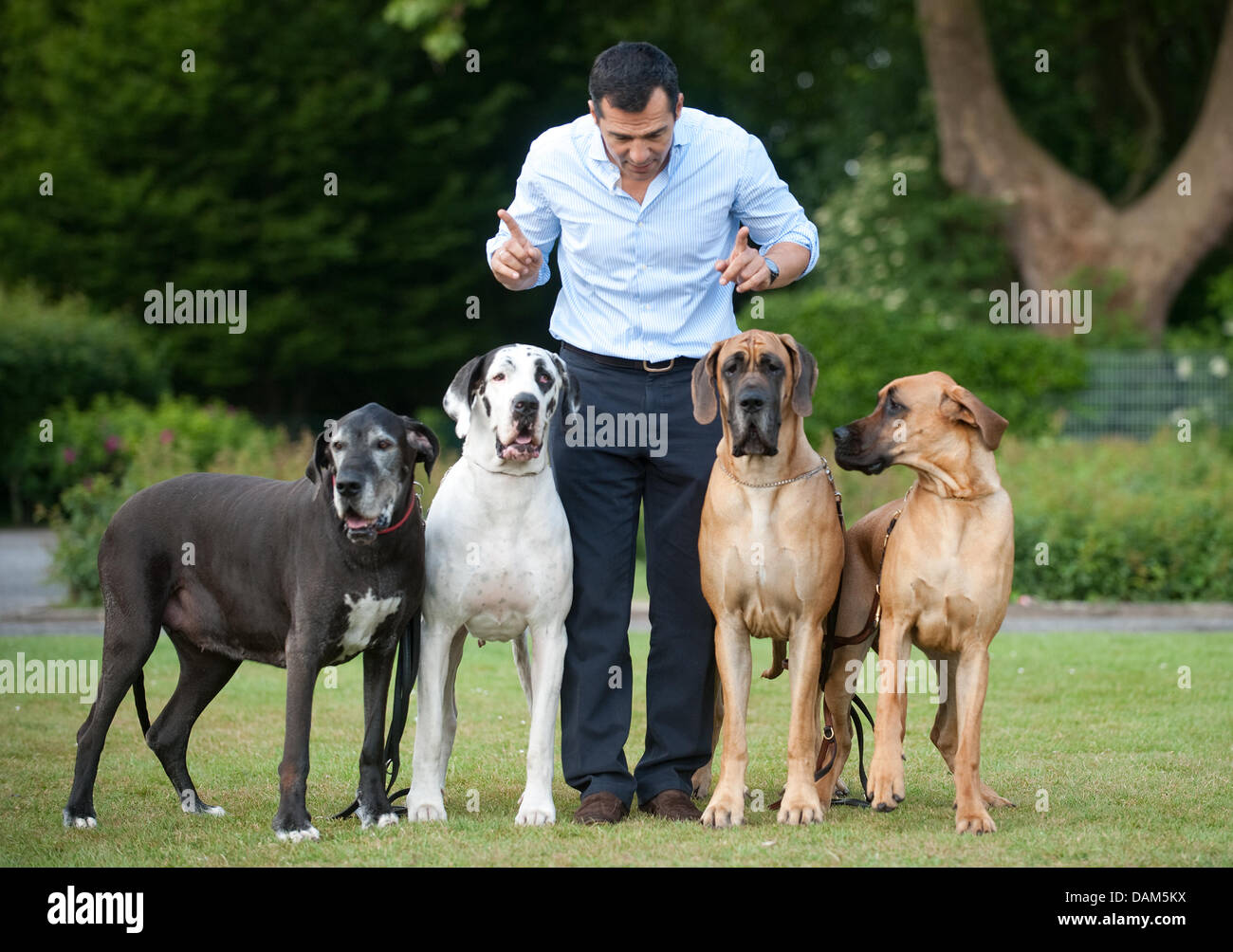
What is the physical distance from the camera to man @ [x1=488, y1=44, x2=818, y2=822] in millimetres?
5543

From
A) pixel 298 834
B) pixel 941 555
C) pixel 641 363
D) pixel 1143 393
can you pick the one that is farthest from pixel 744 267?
pixel 1143 393

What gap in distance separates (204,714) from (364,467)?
3.28m

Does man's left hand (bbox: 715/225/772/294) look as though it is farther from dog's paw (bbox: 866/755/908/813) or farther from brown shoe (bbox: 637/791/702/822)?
brown shoe (bbox: 637/791/702/822)

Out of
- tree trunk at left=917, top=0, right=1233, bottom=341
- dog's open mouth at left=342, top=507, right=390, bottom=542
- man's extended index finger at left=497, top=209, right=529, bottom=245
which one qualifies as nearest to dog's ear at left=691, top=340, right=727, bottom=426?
man's extended index finger at left=497, top=209, right=529, bottom=245

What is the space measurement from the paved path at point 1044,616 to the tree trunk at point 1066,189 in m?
8.16

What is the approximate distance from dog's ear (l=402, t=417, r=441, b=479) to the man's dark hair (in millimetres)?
1338

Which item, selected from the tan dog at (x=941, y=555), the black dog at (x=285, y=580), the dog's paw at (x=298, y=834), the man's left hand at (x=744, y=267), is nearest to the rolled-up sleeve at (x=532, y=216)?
the man's left hand at (x=744, y=267)

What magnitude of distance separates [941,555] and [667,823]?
4.39 ft

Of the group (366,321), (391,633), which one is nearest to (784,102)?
(366,321)

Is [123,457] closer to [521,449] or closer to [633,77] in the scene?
[521,449]

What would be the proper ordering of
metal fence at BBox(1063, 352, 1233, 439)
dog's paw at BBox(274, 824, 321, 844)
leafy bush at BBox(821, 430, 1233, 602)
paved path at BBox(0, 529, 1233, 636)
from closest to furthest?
dog's paw at BBox(274, 824, 321, 844) → paved path at BBox(0, 529, 1233, 636) → leafy bush at BBox(821, 430, 1233, 602) → metal fence at BBox(1063, 352, 1233, 439)

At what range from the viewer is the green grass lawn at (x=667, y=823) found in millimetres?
4652

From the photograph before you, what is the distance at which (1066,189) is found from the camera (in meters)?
19.2
